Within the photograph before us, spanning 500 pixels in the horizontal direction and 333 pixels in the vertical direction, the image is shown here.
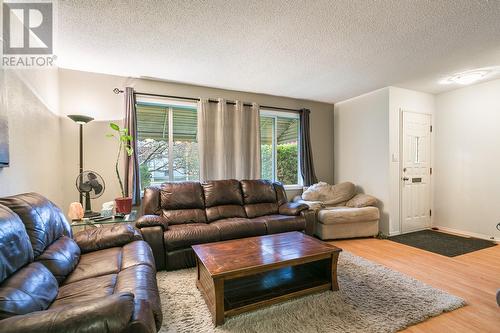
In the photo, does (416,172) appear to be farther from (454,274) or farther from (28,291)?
(28,291)

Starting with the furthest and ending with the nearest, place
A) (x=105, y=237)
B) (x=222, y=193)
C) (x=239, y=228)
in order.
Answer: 1. (x=222, y=193)
2. (x=239, y=228)
3. (x=105, y=237)

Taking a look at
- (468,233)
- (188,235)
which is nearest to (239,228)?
(188,235)

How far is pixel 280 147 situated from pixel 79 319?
13.3 feet

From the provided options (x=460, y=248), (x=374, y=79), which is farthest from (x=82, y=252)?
(x=460, y=248)

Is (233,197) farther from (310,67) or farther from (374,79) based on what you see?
(374,79)

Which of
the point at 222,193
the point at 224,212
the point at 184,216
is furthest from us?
the point at 222,193

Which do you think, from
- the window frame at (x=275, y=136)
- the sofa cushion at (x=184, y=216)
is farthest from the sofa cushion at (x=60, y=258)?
the window frame at (x=275, y=136)

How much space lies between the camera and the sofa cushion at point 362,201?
3.87 meters

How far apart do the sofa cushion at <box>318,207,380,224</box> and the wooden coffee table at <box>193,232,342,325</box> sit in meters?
1.38

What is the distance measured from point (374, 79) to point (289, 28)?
2017 mm

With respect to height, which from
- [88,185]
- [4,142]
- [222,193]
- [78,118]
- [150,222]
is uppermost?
[78,118]
